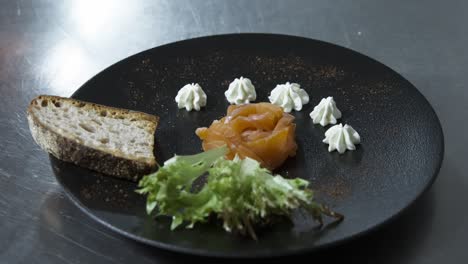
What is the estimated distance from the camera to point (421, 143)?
2.81 metres

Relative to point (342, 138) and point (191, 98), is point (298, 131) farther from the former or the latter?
point (191, 98)

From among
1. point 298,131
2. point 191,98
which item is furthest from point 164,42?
point 298,131

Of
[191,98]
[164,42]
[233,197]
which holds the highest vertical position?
[164,42]

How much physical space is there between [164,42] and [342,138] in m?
1.56

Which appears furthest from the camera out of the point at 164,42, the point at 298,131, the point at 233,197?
the point at 164,42

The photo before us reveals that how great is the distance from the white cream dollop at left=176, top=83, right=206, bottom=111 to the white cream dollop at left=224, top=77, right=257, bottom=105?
12cm

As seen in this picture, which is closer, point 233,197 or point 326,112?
point 233,197

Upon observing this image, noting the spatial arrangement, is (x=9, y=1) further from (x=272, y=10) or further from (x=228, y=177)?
(x=228, y=177)

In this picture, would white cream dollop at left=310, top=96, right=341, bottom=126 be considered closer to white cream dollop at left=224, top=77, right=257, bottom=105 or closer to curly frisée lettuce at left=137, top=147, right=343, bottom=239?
white cream dollop at left=224, top=77, right=257, bottom=105

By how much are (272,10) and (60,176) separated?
2092 millimetres

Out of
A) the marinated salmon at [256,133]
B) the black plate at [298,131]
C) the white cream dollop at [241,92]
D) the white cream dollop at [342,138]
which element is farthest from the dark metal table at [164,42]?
the white cream dollop at [241,92]

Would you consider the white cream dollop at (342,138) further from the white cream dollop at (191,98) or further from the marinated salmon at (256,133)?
the white cream dollop at (191,98)

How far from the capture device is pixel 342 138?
9.37 ft

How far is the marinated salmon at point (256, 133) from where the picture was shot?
9.11 feet
